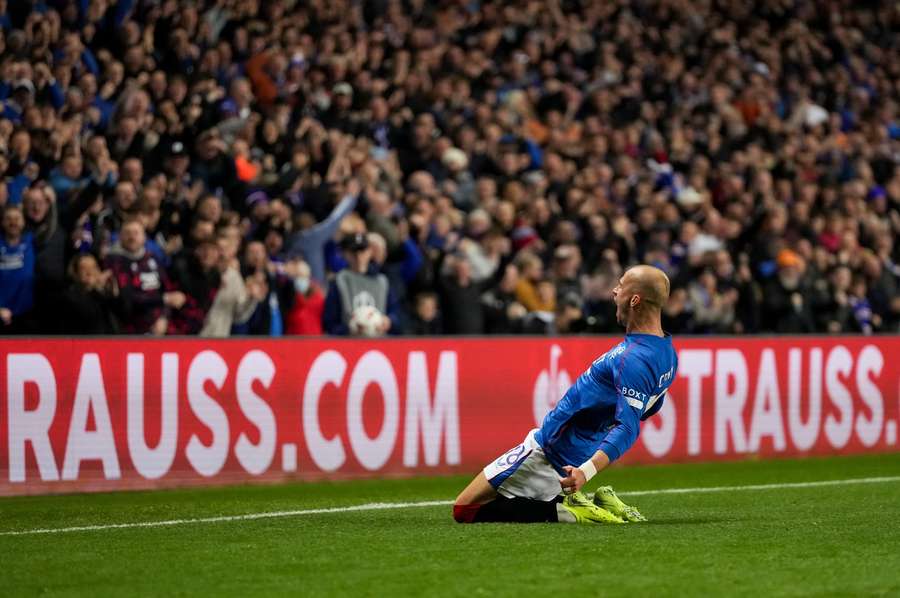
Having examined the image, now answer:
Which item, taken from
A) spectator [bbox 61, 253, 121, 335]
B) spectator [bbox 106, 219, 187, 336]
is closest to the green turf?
spectator [bbox 61, 253, 121, 335]

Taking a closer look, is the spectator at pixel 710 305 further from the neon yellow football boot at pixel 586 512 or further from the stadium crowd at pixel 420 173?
the neon yellow football boot at pixel 586 512

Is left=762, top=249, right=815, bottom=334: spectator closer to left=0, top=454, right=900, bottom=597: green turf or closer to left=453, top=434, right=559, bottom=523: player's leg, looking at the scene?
left=0, top=454, right=900, bottom=597: green turf

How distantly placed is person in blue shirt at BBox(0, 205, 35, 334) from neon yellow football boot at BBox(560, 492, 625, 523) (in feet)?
20.4

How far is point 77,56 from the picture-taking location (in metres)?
15.9

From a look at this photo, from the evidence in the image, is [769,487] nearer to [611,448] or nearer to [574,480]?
[611,448]

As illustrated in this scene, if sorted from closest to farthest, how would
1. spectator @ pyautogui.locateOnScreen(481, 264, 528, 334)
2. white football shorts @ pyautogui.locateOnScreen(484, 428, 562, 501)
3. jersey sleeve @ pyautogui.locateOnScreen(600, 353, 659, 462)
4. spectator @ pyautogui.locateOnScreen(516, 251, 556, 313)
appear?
jersey sleeve @ pyautogui.locateOnScreen(600, 353, 659, 462) < white football shorts @ pyautogui.locateOnScreen(484, 428, 562, 501) < spectator @ pyautogui.locateOnScreen(481, 264, 528, 334) < spectator @ pyautogui.locateOnScreen(516, 251, 556, 313)

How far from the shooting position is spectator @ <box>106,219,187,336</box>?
45.6 feet

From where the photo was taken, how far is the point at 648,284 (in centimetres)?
893

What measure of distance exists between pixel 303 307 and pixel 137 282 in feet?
6.32

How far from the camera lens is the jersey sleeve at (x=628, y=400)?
8.65 m

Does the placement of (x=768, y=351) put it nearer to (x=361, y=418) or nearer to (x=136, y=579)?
(x=361, y=418)

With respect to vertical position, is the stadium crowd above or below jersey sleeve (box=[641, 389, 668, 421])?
above

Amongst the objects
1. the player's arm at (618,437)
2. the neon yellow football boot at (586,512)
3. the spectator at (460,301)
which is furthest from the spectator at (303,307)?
the player's arm at (618,437)

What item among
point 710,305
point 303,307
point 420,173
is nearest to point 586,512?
point 303,307
